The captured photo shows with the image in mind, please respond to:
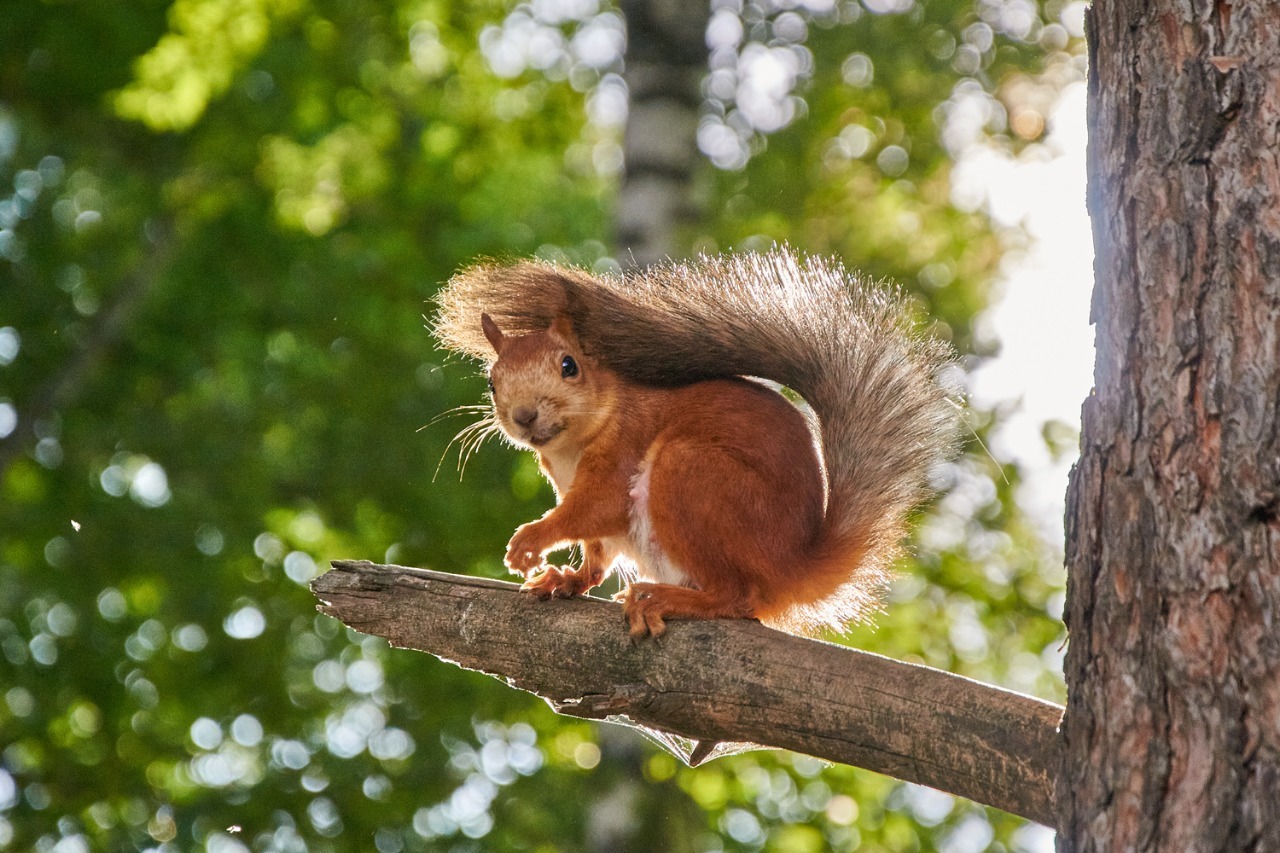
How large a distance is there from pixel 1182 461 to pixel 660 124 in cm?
292

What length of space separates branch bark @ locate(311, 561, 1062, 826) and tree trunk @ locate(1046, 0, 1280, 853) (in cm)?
22

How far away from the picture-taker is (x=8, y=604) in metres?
5.09

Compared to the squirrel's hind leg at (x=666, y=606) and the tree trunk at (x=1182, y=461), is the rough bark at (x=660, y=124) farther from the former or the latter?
the tree trunk at (x=1182, y=461)

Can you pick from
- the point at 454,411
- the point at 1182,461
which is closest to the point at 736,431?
the point at 1182,461

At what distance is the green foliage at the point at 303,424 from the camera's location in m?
4.51

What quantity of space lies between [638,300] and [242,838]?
251cm

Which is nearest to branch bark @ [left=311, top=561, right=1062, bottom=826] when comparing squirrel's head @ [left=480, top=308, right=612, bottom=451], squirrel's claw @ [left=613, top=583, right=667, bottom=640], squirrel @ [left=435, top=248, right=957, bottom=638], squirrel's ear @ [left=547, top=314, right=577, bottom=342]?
squirrel's claw @ [left=613, top=583, right=667, bottom=640]

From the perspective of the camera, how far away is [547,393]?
2312 millimetres

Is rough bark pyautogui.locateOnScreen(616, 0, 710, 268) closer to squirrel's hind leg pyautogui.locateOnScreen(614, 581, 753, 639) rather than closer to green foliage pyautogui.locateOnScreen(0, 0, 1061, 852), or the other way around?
green foliage pyautogui.locateOnScreen(0, 0, 1061, 852)

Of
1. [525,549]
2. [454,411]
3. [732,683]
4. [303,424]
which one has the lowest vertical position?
[303,424]

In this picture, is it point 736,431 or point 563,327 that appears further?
point 563,327

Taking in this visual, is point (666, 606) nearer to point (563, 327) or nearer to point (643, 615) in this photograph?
point (643, 615)

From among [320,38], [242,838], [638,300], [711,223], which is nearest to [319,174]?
[320,38]

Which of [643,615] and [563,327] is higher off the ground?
[563,327]
